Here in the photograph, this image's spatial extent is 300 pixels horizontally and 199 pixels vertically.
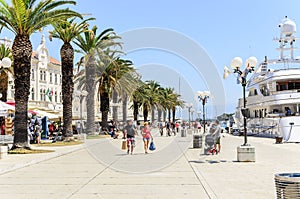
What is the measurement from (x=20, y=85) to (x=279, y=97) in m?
27.3

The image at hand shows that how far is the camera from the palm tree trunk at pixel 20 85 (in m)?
20.6

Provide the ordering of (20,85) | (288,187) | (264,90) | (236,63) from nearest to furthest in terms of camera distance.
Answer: (288,187), (236,63), (20,85), (264,90)

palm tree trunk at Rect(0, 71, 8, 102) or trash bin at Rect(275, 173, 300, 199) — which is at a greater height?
palm tree trunk at Rect(0, 71, 8, 102)

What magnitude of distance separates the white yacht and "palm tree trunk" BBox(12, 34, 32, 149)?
20.0 meters

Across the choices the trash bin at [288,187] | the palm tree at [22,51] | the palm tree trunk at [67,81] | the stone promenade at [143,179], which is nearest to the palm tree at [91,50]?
the palm tree trunk at [67,81]

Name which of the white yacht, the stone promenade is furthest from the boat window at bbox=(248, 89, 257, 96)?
the stone promenade

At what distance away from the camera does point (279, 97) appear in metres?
39.4

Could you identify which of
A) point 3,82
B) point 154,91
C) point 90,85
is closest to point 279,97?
point 90,85

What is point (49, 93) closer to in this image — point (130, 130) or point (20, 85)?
point (20, 85)

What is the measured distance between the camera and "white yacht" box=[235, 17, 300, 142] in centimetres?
3212

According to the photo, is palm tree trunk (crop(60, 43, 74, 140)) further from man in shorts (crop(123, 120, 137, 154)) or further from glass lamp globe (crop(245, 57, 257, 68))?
glass lamp globe (crop(245, 57, 257, 68))

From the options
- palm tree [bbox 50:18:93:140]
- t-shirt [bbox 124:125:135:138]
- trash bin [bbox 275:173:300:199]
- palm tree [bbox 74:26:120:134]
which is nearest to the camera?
trash bin [bbox 275:173:300:199]

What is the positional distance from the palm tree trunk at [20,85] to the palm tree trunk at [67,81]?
23.8 feet

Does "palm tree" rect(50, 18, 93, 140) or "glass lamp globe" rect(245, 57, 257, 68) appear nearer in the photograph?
"glass lamp globe" rect(245, 57, 257, 68)
